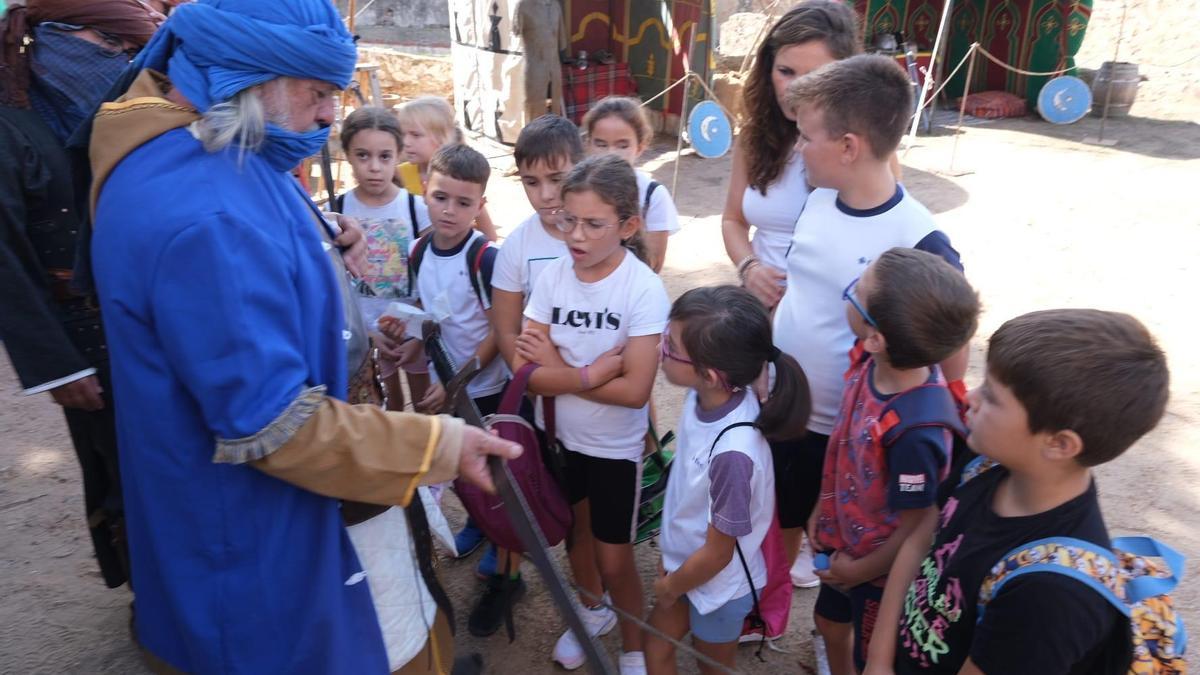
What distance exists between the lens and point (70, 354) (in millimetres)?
2387

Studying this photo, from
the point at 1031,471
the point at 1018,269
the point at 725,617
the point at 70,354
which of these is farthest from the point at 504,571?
the point at 1018,269

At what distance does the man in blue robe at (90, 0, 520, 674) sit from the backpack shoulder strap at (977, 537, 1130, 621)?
92cm

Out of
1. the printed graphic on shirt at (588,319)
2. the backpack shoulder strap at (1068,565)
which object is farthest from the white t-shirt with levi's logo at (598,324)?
the backpack shoulder strap at (1068,565)

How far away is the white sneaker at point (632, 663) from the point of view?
270cm

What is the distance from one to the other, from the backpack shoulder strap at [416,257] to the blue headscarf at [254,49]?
57.8 inches

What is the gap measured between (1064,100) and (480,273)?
9818 millimetres

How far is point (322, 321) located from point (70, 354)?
114 centimetres

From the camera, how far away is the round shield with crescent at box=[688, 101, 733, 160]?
23.9ft

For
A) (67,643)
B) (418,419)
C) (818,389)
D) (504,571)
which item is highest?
(418,419)

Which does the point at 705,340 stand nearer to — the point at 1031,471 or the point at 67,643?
the point at 1031,471

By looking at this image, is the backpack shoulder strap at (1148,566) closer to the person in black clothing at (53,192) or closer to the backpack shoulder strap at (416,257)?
the backpack shoulder strap at (416,257)

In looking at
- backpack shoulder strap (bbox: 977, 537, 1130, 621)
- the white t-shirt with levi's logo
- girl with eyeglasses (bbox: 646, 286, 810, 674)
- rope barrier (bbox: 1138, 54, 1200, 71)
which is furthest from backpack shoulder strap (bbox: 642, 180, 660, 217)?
rope barrier (bbox: 1138, 54, 1200, 71)

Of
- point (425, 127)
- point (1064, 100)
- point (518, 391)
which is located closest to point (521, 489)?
point (518, 391)

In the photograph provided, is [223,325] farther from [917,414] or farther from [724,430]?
[917,414]
